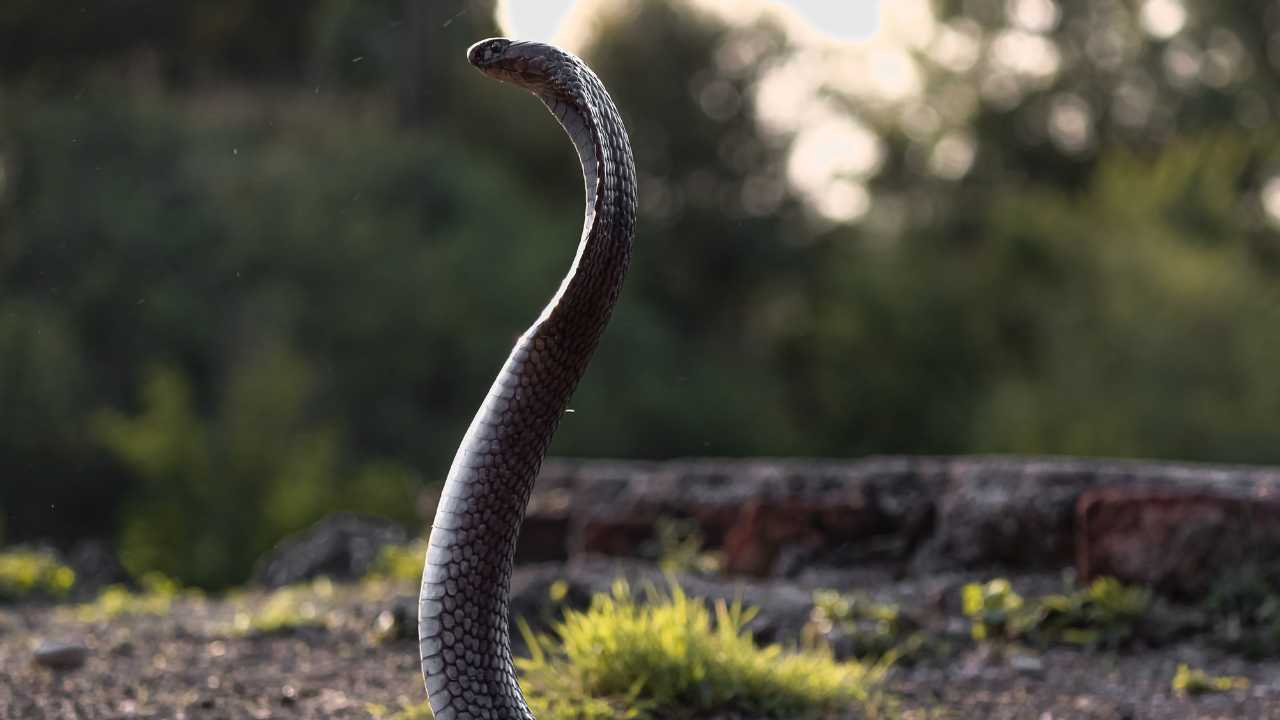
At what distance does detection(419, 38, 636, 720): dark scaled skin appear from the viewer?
2775 mm

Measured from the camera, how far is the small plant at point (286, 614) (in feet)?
19.6

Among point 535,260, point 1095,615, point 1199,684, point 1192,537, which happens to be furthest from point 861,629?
point 535,260

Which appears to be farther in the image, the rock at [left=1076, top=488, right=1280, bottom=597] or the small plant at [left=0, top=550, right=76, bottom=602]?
the small plant at [left=0, top=550, right=76, bottom=602]

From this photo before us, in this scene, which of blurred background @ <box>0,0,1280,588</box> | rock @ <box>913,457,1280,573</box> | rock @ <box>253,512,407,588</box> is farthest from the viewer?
blurred background @ <box>0,0,1280,588</box>

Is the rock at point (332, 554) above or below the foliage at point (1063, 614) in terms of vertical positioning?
below

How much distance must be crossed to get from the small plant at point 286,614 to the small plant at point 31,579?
1816mm

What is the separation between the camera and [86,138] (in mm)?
16297

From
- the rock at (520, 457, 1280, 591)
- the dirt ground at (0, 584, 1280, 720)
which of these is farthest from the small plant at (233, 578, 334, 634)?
the rock at (520, 457, 1280, 591)

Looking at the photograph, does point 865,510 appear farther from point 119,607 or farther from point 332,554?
point 119,607

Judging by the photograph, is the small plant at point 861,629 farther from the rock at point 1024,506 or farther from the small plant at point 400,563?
the small plant at point 400,563

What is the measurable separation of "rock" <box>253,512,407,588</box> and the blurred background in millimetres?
2807

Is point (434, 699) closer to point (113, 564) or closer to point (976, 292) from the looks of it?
point (113, 564)

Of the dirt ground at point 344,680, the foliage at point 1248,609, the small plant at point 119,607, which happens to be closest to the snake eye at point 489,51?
the dirt ground at point 344,680

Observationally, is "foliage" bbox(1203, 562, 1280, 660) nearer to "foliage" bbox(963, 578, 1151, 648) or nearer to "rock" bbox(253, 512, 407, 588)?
"foliage" bbox(963, 578, 1151, 648)
